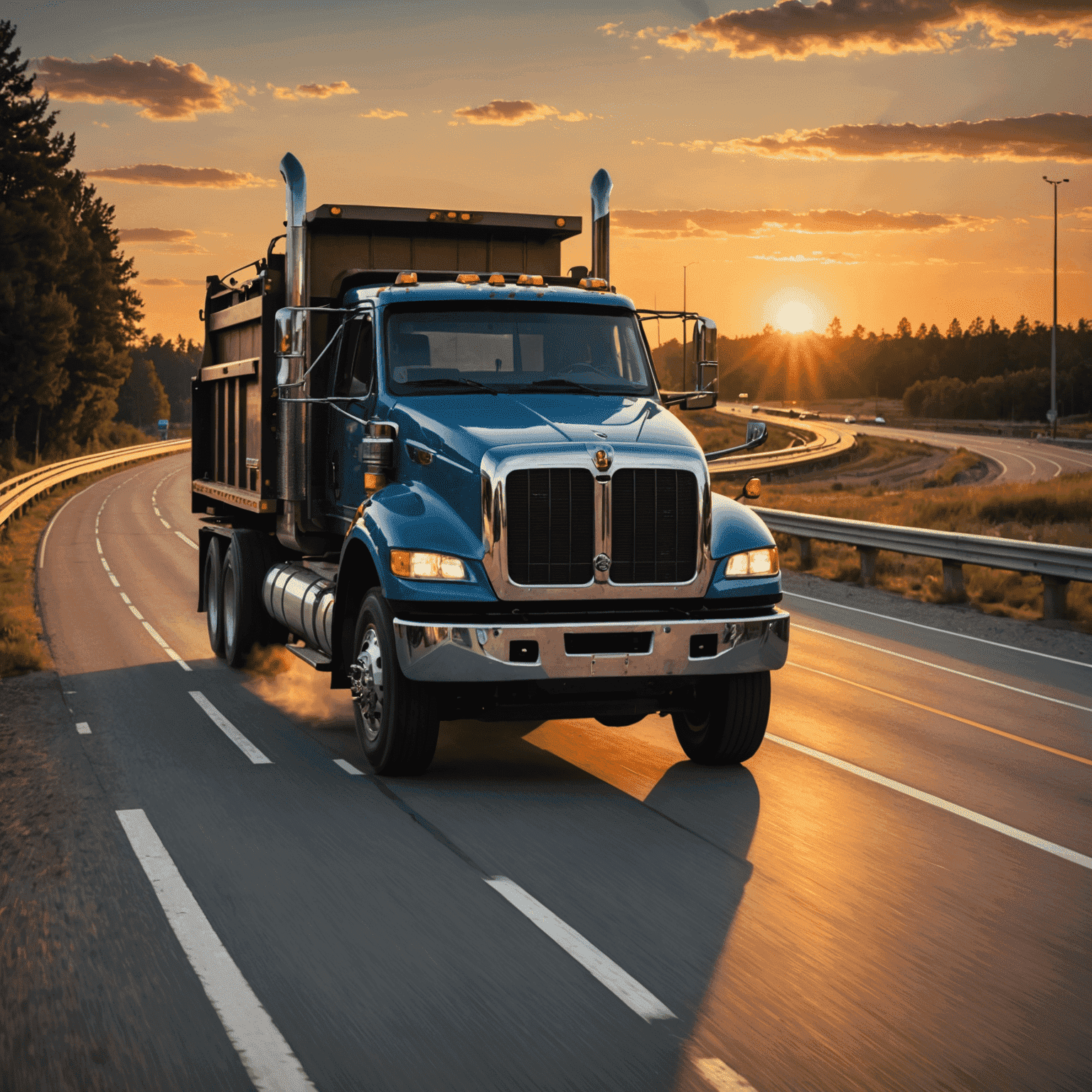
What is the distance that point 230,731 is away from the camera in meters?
10.1

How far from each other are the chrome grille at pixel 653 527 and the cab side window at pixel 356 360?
241cm

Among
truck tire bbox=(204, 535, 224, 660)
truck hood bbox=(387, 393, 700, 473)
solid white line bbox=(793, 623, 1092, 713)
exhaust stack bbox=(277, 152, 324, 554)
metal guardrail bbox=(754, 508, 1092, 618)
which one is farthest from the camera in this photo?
metal guardrail bbox=(754, 508, 1092, 618)

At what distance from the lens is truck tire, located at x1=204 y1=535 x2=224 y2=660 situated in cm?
1388

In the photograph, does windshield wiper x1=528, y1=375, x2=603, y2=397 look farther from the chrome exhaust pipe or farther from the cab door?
the chrome exhaust pipe

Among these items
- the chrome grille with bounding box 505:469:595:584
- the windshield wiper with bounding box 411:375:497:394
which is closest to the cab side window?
the windshield wiper with bounding box 411:375:497:394

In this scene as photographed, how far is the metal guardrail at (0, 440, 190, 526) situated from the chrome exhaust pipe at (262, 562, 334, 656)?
2024cm

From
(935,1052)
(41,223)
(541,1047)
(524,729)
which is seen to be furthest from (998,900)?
(41,223)

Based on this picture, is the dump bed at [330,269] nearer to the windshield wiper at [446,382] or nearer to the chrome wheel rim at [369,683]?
the windshield wiper at [446,382]

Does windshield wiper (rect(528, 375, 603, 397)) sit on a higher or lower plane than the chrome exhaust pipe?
higher

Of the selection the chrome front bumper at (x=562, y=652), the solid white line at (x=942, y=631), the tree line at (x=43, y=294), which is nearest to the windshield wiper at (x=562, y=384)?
the chrome front bumper at (x=562, y=652)

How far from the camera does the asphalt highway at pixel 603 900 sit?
4469mm

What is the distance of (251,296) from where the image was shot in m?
12.4

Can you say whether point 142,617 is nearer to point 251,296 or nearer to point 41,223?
point 251,296

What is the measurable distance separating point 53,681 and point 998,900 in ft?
30.2
